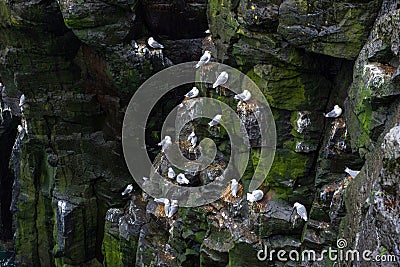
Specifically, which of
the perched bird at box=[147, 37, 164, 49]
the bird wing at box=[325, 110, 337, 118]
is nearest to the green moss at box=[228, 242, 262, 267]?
the bird wing at box=[325, 110, 337, 118]

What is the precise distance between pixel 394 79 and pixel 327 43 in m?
1.81

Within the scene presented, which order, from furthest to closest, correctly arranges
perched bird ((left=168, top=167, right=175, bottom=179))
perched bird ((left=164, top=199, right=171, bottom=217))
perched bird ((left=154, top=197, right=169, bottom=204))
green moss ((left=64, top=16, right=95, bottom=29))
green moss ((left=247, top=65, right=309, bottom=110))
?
green moss ((left=64, top=16, right=95, bottom=29)) < perched bird ((left=168, top=167, right=175, bottom=179)) < perched bird ((left=154, top=197, right=169, bottom=204)) < perched bird ((left=164, top=199, right=171, bottom=217)) < green moss ((left=247, top=65, right=309, bottom=110))

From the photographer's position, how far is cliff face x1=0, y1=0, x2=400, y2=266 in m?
6.28

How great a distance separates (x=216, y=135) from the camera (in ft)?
33.3

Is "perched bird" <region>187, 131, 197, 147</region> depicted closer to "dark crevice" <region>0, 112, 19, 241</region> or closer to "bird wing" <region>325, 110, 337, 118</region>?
"bird wing" <region>325, 110, 337, 118</region>

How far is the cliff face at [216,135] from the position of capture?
6.28 m

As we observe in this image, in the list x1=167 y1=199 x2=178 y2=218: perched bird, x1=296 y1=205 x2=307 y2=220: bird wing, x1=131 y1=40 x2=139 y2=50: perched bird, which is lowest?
x1=296 y1=205 x2=307 y2=220: bird wing

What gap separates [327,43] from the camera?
24.0 feet

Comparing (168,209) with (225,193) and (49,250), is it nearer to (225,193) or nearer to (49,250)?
(225,193)

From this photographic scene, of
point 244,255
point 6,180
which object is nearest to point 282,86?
point 244,255

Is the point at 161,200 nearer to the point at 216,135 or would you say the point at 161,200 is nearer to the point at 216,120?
the point at 216,135

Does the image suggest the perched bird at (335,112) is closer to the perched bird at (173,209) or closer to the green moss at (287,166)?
the green moss at (287,166)

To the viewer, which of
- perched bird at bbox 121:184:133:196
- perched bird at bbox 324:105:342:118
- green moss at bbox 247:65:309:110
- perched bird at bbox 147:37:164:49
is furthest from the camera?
perched bird at bbox 121:184:133:196

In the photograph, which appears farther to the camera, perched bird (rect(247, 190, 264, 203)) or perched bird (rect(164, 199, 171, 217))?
perched bird (rect(164, 199, 171, 217))
